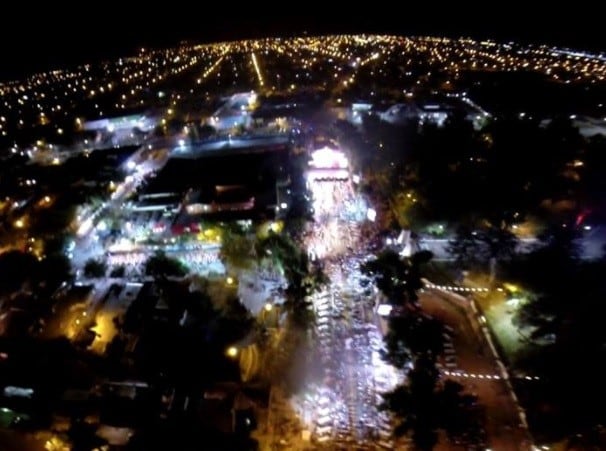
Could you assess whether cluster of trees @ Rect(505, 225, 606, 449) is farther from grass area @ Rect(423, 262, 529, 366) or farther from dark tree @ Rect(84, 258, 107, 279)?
dark tree @ Rect(84, 258, 107, 279)

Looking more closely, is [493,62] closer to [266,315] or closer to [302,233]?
[302,233]

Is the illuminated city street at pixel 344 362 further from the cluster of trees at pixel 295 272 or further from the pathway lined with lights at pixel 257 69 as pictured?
the pathway lined with lights at pixel 257 69

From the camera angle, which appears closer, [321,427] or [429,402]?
[429,402]

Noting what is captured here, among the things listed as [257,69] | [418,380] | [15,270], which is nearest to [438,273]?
[418,380]

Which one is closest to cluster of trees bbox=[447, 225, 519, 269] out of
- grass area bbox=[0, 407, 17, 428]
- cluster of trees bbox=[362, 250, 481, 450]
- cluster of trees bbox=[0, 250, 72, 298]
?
cluster of trees bbox=[362, 250, 481, 450]

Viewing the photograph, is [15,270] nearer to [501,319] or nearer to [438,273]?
[438,273]

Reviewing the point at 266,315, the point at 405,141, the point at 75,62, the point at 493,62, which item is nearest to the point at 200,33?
the point at 75,62

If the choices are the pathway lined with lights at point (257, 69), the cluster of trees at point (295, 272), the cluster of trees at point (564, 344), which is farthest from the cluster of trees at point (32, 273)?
the pathway lined with lights at point (257, 69)

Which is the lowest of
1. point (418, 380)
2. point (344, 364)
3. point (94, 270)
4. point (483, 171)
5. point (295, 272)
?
point (418, 380)
